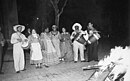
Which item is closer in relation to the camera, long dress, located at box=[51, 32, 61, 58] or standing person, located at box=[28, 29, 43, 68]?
standing person, located at box=[28, 29, 43, 68]

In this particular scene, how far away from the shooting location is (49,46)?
8.26 m

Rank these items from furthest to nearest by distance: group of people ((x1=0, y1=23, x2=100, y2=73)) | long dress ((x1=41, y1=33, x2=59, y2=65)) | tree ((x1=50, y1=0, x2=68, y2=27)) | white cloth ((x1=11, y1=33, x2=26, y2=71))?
tree ((x1=50, y1=0, x2=68, y2=27))
long dress ((x1=41, y1=33, x2=59, y2=65))
group of people ((x1=0, y1=23, x2=100, y2=73))
white cloth ((x1=11, y1=33, x2=26, y2=71))

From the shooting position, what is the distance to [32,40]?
7.93 meters

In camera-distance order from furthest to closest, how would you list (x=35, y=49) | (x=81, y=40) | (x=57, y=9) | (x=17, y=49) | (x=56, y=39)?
(x=57, y=9), (x=81, y=40), (x=56, y=39), (x=35, y=49), (x=17, y=49)

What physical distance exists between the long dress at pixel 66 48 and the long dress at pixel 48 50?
2.10ft

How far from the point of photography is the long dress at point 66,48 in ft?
29.0

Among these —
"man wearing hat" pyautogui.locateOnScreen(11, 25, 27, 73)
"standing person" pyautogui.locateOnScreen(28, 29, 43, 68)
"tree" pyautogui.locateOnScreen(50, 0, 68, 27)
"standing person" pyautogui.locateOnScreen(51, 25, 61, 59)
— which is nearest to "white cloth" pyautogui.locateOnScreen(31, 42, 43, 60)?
"standing person" pyautogui.locateOnScreen(28, 29, 43, 68)

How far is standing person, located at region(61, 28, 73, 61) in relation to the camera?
8844mm

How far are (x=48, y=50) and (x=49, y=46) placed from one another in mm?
180

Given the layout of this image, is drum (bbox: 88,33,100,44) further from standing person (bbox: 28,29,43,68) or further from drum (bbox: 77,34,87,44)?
standing person (bbox: 28,29,43,68)

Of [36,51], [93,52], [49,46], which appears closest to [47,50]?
[49,46]

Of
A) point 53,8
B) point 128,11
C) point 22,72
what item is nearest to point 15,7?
point 53,8

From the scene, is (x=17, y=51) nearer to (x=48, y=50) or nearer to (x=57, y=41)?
(x=48, y=50)

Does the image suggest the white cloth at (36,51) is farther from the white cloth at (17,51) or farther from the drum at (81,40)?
the drum at (81,40)
